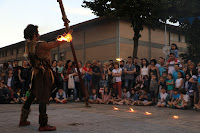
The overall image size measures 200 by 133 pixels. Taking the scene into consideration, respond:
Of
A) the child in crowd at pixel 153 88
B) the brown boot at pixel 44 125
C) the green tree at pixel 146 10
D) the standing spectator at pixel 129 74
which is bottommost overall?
the brown boot at pixel 44 125

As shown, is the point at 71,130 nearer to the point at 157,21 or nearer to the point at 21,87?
the point at 21,87

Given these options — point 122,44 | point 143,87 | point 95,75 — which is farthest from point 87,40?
point 143,87

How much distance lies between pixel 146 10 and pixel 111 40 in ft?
24.3

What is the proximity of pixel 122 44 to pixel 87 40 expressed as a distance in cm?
501

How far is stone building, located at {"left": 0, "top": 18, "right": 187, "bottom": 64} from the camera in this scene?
80.3 ft

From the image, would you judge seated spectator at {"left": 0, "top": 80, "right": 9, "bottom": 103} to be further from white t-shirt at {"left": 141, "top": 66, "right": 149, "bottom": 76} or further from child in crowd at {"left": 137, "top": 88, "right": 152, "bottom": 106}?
white t-shirt at {"left": 141, "top": 66, "right": 149, "bottom": 76}

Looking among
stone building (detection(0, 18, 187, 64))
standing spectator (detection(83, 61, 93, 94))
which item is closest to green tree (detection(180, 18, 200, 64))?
stone building (detection(0, 18, 187, 64))

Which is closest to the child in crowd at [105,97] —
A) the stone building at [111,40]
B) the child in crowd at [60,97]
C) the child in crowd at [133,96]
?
the child in crowd at [133,96]

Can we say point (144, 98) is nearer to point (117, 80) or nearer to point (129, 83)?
point (129, 83)

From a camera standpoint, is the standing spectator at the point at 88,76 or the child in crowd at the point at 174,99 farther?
the standing spectator at the point at 88,76

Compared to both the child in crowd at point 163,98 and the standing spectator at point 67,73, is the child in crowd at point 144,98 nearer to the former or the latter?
the child in crowd at point 163,98

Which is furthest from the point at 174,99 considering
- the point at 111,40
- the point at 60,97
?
the point at 111,40

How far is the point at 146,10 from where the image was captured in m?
17.8

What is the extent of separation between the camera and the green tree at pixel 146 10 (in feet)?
54.4
